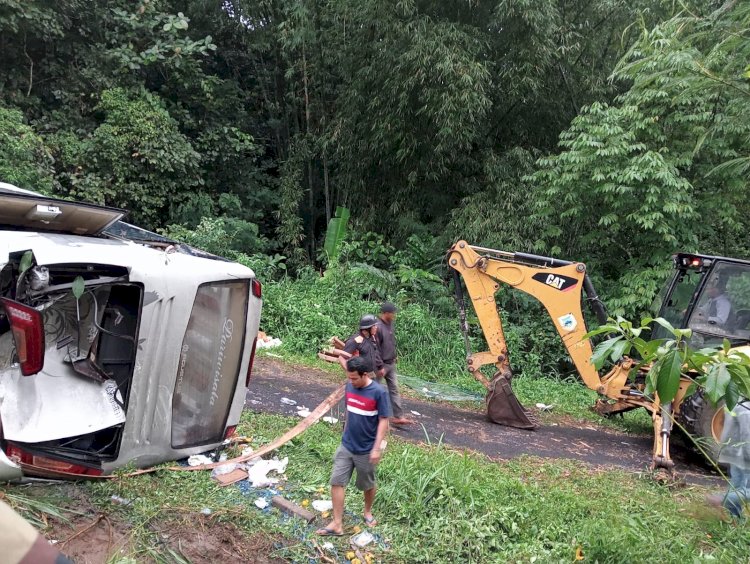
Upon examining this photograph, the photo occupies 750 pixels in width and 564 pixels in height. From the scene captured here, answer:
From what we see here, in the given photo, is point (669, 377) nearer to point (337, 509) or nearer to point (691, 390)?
point (691, 390)

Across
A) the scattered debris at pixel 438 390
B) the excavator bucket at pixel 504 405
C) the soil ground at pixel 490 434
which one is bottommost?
the scattered debris at pixel 438 390

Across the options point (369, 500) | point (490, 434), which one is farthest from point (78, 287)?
point (490, 434)

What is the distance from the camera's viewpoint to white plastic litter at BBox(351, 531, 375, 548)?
3.83 metres

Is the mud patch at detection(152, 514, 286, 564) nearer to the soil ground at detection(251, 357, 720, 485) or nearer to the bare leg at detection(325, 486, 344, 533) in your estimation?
the bare leg at detection(325, 486, 344, 533)

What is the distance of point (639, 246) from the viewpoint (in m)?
11.3

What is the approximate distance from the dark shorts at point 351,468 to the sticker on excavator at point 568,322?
4079 mm

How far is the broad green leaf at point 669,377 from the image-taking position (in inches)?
96.9

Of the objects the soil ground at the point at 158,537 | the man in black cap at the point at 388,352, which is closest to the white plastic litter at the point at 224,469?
the soil ground at the point at 158,537

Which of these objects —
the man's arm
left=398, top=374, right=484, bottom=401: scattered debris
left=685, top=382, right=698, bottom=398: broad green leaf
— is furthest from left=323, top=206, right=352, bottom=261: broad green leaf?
left=685, top=382, right=698, bottom=398: broad green leaf

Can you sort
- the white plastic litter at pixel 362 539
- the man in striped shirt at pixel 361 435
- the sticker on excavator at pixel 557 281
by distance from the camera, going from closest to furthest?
the white plastic litter at pixel 362 539, the man in striped shirt at pixel 361 435, the sticker on excavator at pixel 557 281

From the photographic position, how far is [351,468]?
4016mm

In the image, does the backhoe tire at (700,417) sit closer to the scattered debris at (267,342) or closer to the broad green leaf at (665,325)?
the broad green leaf at (665,325)

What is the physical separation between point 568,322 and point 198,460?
4700 millimetres

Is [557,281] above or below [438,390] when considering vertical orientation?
above
